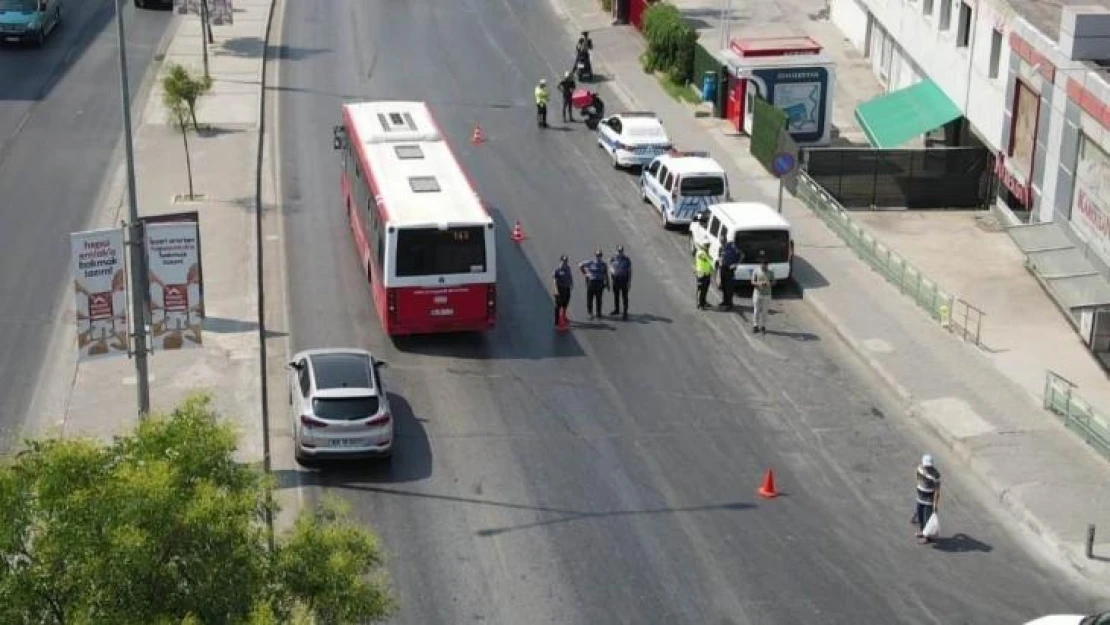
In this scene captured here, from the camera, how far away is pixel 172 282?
26.3m

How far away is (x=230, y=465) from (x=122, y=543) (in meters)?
2.11

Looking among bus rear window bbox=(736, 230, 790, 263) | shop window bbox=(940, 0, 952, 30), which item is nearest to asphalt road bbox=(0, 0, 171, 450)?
bus rear window bbox=(736, 230, 790, 263)

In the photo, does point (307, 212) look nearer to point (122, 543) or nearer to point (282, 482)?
point (282, 482)

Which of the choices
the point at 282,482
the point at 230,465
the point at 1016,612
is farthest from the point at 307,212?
the point at 230,465

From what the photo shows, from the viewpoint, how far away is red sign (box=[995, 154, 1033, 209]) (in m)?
40.2

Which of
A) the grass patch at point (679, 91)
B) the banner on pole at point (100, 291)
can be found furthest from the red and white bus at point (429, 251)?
the grass patch at point (679, 91)

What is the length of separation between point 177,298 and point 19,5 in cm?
3602

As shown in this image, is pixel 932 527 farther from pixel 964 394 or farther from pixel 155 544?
pixel 155 544

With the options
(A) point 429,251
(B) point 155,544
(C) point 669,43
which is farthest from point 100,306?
(C) point 669,43

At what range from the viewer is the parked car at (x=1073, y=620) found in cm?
2044

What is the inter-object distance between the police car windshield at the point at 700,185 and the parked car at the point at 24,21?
88.3ft

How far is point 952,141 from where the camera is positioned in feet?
160

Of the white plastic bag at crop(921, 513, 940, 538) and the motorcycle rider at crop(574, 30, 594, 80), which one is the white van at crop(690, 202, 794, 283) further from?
the motorcycle rider at crop(574, 30, 594, 80)

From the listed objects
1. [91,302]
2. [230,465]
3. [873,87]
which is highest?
[230,465]
